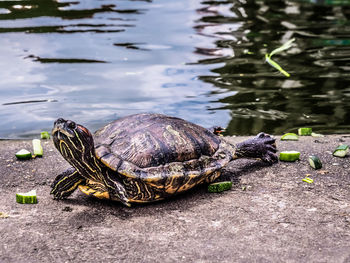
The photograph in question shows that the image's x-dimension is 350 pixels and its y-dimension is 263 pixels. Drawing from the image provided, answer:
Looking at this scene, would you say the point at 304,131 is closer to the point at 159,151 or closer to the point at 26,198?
the point at 159,151

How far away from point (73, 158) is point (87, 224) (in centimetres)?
48

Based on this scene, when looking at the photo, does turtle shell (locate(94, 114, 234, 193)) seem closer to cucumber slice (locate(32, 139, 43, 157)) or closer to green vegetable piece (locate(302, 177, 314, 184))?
green vegetable piece (locate(302, 177, 314, 184))

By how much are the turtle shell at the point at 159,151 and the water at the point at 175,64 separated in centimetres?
226

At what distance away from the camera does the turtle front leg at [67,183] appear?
152 inches

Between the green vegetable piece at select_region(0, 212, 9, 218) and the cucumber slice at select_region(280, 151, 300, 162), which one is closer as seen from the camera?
the green vegetable piece at select_region(0, 212, 9, 218)

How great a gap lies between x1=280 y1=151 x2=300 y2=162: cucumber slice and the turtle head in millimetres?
1857

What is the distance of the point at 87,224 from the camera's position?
11.5 ft

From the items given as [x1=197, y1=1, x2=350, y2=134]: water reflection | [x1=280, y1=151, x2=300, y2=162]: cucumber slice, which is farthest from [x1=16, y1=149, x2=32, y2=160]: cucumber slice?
[x1=197, y1=1, x2=350, y2=134]: water reflection

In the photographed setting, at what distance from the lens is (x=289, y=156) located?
4.62 meters

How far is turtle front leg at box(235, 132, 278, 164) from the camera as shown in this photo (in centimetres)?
452

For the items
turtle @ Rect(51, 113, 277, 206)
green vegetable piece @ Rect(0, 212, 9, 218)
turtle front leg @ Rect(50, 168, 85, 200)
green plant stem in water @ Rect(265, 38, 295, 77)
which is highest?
turtle @ Rect(51, 113, 277, 206)

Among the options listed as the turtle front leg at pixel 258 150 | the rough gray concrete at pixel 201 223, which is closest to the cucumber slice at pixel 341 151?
the rough gray concrete at pixel 201 223

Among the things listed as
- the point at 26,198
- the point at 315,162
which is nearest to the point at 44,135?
the point at 26,198

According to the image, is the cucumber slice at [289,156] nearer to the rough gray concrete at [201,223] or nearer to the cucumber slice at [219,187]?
the rough gray concrete at [201,223]
